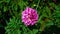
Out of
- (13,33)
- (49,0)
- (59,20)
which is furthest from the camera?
(49,0)

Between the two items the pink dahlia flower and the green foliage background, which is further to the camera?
the green foliage background

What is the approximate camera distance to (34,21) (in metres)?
2.60

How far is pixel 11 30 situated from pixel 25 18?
0.19m

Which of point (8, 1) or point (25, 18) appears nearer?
point (25, 18)

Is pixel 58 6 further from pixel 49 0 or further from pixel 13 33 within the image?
pixel 13 33

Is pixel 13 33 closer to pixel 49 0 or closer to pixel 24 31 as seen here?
pixel 24 31

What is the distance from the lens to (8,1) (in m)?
2.90

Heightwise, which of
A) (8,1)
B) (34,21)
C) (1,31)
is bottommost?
(1,31)

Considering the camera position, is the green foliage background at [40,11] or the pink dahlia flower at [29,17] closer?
the pink dahlia flower at [29,17]

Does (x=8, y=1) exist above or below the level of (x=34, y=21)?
above

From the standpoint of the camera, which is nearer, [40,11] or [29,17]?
[29,17]

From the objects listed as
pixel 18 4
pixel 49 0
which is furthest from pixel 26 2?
pixel 49 0

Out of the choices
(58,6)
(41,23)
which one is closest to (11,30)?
(41,23)

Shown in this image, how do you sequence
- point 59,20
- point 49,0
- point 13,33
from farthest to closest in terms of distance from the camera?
point 49,0 < point 59,20 < point 13,33
